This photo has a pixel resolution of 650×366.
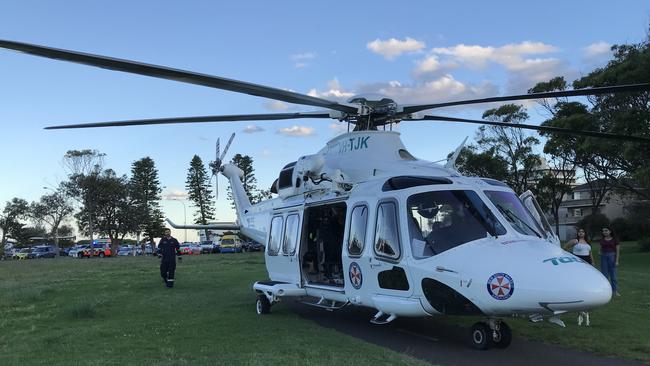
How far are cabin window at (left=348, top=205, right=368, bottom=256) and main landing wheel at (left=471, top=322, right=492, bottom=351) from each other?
2.17m

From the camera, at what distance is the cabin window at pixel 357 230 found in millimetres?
8984

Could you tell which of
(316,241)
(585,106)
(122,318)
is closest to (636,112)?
(585,106)

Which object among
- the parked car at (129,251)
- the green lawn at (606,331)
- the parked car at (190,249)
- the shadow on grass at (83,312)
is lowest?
the parked car at (129,251)

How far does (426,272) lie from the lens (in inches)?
297

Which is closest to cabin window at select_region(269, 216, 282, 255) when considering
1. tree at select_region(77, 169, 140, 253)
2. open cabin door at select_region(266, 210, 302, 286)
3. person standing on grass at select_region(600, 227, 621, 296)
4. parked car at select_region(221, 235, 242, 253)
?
open cabin door at select_region(266, 210, 302, 286)

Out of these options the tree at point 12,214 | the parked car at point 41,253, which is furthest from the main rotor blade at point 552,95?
the tree at point 12,214

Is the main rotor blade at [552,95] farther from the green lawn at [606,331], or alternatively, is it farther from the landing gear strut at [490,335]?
the landing gear strut at [490,335]

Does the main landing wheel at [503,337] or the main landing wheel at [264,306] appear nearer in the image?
the main landing wheel at [503,337]

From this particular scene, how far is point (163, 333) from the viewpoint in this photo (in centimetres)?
899

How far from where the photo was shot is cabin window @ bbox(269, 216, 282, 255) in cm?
1181

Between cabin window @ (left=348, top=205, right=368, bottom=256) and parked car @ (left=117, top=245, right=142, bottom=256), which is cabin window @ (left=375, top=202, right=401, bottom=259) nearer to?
cabin window @ (left=348, top=205, right=368, bottom=256)

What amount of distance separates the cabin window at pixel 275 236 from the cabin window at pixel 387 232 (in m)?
3.62

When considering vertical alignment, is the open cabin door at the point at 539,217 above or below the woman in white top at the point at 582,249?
above

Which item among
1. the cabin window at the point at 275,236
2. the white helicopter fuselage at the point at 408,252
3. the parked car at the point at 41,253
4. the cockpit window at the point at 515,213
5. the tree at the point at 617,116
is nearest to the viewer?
the white helicopter fuselage at the point at 408,252
